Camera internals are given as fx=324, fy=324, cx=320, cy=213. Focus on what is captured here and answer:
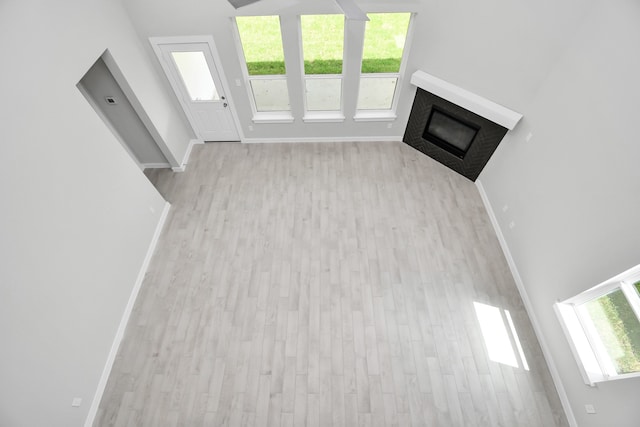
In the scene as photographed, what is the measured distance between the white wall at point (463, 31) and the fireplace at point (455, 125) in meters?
0.18

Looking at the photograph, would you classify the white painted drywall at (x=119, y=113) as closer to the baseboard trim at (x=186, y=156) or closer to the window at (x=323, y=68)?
the baseboard trim at (x=186, y=156)

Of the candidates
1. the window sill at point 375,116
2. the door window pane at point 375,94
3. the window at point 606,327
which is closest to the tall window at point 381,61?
the door window pane at point 375,94

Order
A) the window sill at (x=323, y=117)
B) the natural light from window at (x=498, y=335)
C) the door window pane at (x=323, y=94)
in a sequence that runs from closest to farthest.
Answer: the natural light from window at (x=498, y=335)
the door window pane at (x=323, y=94)
the window sill at (x=323, y=117)

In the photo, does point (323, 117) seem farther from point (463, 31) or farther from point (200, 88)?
point (463, 31)

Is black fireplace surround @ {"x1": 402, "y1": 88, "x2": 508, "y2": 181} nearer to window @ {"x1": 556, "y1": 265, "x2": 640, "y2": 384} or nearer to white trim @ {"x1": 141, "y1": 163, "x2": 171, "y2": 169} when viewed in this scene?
window @ {"x1": 556, "y1": 265, "x2": 640, "y2": 384}

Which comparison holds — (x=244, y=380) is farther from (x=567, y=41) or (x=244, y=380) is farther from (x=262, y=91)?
(x=567, y=41)

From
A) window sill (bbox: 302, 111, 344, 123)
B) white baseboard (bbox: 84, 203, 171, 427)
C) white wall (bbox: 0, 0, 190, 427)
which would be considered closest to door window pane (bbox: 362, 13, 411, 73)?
window sill (bbox: 302, 111, 344, 123)

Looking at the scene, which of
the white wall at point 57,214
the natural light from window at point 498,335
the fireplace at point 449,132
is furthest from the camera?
the fireplace at point 449,132

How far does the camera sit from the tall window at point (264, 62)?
215 inches

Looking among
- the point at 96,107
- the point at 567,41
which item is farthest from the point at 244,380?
the point at 567,41

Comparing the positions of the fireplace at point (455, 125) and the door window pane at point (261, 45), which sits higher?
the door window pane at point (261, 45)

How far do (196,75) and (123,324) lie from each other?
419 centimetres

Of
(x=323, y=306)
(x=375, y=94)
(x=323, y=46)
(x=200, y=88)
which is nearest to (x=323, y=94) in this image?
(x=323, y=46)

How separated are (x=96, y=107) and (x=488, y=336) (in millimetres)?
6806
